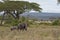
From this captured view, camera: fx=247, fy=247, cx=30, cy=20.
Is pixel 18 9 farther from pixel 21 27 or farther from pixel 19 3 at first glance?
pixel 21 27

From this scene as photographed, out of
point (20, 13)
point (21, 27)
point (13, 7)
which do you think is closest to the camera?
point (21, 27)

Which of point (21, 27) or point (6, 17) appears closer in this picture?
point (21, 27)

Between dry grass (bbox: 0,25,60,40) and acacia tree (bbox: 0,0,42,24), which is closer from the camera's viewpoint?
dry grass (bbox: 0,25,60,40)

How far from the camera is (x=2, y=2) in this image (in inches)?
1656

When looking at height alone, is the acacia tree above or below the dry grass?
below

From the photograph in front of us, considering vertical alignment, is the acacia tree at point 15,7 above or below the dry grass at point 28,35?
below

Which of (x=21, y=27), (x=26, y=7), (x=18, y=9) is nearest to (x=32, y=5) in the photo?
(x=26, y=7)

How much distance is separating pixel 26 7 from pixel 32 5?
6.32 ft

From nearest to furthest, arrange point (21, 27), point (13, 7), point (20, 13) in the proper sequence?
point (21, 27), point (13, 7), point (20, 13)

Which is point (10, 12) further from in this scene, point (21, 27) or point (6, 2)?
point (21, 27)

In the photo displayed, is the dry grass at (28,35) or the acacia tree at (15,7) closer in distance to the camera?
the dry grass at (28,35)

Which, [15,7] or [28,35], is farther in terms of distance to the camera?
[15,7]

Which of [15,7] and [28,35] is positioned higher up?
[28,35]

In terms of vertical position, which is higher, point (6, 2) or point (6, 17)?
point (6, 2)
